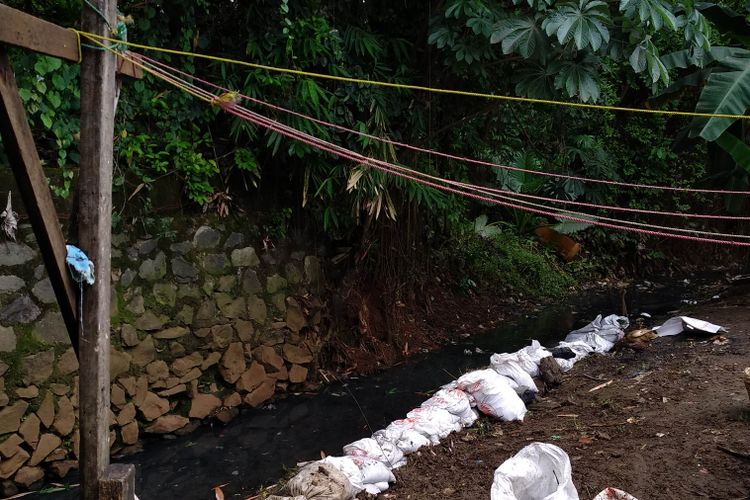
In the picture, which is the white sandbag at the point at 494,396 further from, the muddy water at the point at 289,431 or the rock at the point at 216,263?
the rock at the point at 216,263

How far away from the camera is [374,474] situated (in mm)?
3535

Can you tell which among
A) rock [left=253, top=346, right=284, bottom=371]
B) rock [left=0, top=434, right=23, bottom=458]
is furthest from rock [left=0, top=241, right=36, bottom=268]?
rock [left=253, top=346, right=284, bottom=371]

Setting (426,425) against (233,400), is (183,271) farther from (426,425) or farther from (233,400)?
(426,425)

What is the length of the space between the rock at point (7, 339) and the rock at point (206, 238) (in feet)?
4.87

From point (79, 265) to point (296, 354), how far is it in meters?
3.29

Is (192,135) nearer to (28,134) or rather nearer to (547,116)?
(28,134)

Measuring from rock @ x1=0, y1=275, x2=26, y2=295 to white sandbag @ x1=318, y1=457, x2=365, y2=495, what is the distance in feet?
7.02

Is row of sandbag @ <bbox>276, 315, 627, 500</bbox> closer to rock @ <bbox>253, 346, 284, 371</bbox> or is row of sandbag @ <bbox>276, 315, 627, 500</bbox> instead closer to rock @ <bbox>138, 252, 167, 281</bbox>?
rock @ <bbox>253, 346, 284, 371</bbox>

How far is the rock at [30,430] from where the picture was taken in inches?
148

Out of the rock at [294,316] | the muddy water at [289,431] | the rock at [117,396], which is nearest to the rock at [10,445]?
the muddy water at [289,431]

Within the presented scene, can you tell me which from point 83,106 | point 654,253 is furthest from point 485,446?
point 654,253

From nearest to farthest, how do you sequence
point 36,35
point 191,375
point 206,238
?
point 36,35 < point 191,375 < point 206,238

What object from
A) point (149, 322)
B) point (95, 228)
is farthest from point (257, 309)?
point (95, 228)

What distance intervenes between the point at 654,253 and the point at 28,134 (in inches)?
393
